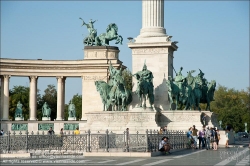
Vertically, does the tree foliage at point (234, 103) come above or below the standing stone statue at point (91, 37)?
below

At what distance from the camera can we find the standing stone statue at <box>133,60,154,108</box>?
142 ft

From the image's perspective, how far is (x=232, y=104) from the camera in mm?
113750

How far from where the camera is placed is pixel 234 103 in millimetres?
115312

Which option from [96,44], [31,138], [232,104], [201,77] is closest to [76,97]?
[232,104]

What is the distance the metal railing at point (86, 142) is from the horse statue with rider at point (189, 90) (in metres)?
9.35

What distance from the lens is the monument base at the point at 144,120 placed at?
43.4m

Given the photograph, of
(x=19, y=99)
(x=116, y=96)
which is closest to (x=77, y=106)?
(x=19, y=99)

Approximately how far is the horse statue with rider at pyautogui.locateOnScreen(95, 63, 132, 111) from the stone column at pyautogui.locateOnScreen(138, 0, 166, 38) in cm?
371

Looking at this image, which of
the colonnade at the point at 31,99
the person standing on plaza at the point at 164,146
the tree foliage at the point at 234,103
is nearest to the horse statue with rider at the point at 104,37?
the colonnade at the point at 31,99

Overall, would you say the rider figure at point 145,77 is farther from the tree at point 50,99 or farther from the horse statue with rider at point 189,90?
the tree at point 50,99

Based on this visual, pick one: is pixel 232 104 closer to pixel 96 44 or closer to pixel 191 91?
pixel 96 44

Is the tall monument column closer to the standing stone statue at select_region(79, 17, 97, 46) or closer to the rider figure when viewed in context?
the rider figure

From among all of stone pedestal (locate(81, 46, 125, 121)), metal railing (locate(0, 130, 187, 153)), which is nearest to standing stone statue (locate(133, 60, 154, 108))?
metal railing (locate(0, 130, 187, 153))

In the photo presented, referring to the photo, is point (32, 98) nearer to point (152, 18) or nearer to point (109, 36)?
point (109, 36)
